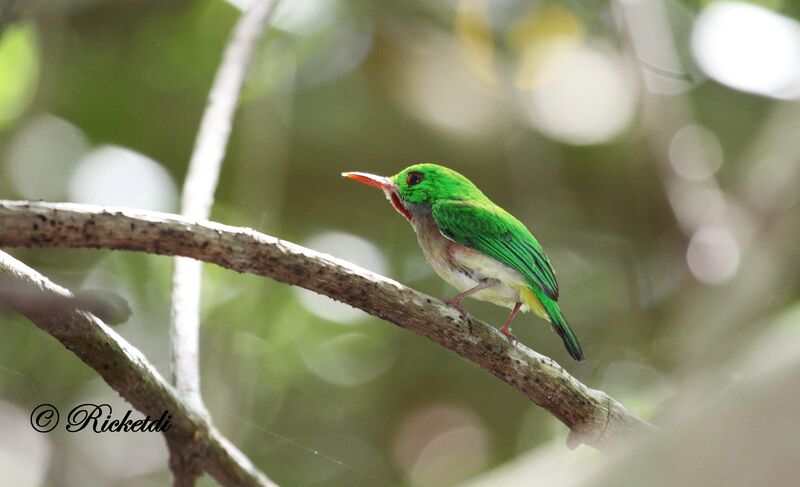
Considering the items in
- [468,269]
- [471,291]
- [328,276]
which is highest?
[468,269]

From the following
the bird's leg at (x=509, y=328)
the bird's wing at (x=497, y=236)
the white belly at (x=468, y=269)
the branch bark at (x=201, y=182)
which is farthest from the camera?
the white belly at (x=468, y=269)

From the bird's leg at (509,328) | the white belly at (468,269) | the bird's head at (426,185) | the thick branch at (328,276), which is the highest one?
the bird's head at (426,185)

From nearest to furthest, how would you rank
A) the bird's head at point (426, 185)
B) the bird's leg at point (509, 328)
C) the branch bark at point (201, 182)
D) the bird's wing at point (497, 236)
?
the branch bark at point (201, 182) → the bird's leg at point (509, 328) → the bird's wing at point (497, 236) → the bird's head at point (426, 185)

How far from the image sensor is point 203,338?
3.25 meters

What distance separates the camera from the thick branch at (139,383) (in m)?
1.52

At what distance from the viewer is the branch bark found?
1.91m

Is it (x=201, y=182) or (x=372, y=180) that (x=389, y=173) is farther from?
(x=201, y=182)

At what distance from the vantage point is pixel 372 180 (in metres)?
2.50

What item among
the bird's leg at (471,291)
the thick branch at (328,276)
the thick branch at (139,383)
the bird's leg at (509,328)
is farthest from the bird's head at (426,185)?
the thick branch at (139,383)

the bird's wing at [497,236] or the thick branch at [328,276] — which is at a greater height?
the bird's wing at [497,236]

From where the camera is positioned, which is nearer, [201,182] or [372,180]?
[201,182]

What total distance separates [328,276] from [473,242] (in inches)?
30.2

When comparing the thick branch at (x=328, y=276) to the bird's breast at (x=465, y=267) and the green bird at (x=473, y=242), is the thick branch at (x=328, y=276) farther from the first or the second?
the bird's breast at (x=465, y=267)

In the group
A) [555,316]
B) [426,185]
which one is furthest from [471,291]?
[426,185]
